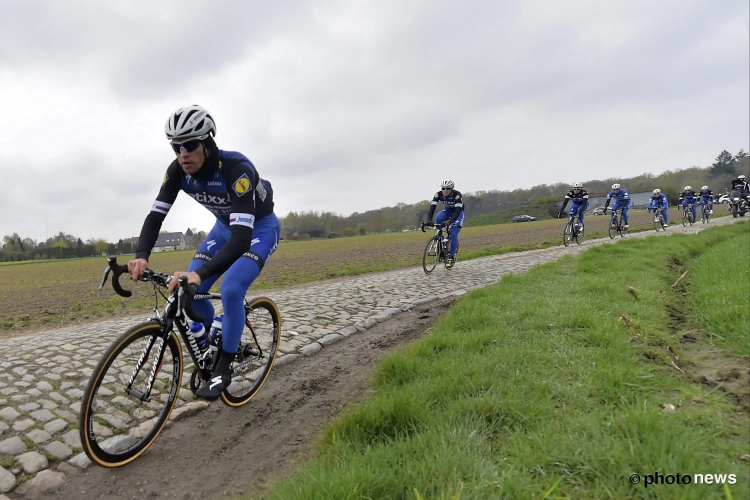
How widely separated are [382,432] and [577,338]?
7.82 ft

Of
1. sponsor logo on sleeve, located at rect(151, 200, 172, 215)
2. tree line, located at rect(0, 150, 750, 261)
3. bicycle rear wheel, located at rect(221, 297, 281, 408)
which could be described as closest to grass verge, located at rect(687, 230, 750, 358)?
bicycle rear wheel, located at rect(221, 297, 281, 408)

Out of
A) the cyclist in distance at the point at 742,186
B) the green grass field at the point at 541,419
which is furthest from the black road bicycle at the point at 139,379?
the cyclist in distance at the point at 742,186

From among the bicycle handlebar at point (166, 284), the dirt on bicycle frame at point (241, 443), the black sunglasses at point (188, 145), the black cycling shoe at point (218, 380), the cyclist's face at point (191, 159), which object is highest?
the black sunglasses at point (188, 145)

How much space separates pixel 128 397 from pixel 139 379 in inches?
9.7

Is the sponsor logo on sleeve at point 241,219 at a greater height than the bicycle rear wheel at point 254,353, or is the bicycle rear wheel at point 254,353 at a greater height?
the sponsor logo on sleeve at point 241,219

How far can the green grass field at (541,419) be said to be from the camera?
76.9 inches

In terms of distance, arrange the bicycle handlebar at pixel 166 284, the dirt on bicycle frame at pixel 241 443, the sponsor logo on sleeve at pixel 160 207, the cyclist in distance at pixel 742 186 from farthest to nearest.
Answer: the cyclist in distance at pixel 742 186
the sponsor logo on sleeve at pixel 160 207
the bicycle handlebar at pixel 166 284
the dirt on bicycle frame at pixel 241 443

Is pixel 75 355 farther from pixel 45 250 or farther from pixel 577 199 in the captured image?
pixel 45 250

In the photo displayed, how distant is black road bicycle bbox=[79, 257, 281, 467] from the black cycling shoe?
135mm

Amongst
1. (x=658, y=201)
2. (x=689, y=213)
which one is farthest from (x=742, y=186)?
(x=658, y=201)

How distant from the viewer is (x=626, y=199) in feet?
65.4

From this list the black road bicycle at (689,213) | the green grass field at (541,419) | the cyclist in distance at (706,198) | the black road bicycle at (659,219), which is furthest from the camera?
the cyclist in distance at (706,198)

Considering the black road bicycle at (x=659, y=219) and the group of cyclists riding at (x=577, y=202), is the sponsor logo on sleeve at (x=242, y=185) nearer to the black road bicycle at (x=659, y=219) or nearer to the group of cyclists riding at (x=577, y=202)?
the group of cyclists riding at (x=577, y=202)

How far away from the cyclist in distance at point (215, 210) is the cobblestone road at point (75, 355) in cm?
101
